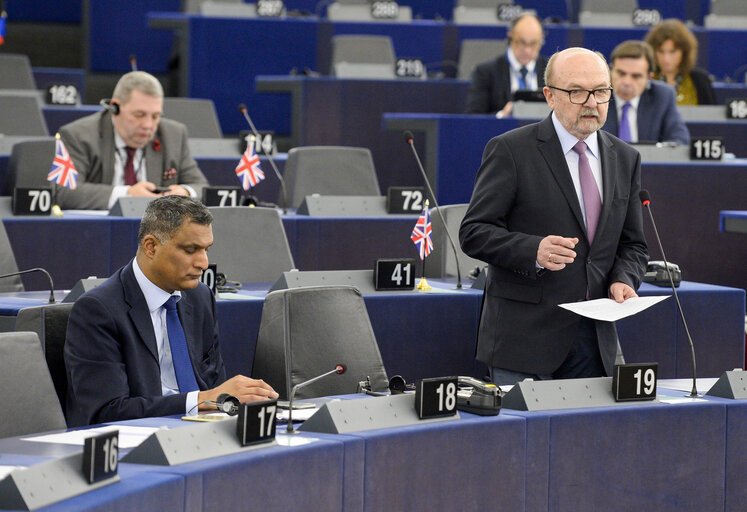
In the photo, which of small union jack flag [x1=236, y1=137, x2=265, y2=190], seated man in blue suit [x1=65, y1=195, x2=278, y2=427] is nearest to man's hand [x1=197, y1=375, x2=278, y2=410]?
seated man in blue suit [x1=65, y1=195, x2=278, y2=427]

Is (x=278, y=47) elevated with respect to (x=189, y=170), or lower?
elevated

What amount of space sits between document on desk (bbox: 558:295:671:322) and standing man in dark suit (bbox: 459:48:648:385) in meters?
0.04

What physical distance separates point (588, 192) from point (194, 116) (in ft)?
14.9

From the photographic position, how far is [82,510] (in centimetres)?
195

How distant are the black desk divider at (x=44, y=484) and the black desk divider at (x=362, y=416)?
58 centimetres

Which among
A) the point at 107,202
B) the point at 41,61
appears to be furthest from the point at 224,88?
the point at 107,202

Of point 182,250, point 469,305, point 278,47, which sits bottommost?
point 469,305

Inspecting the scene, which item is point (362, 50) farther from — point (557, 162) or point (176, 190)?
point (557, 162)

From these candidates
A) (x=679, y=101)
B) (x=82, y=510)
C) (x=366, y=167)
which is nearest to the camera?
(x=82, y=510)

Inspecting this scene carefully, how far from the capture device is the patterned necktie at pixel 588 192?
326 cm

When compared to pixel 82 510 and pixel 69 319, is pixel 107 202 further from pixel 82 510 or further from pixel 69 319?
pixel 82 510

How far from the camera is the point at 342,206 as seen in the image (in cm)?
544

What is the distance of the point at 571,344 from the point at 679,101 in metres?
4.63

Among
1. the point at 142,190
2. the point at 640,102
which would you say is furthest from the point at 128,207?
the point at 640,102
